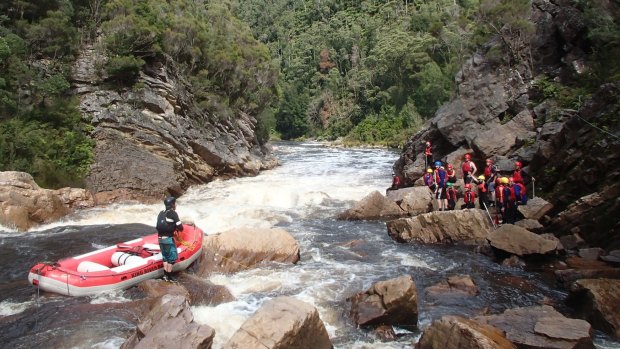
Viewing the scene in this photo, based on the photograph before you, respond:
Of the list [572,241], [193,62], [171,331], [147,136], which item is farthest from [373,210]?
[193,62]

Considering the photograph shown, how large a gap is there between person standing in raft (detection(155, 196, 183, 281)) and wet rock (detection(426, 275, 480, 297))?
5065 millimetres

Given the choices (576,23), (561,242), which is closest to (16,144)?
(561,242)

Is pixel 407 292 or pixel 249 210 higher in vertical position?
pixel 407 292

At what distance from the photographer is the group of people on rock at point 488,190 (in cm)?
1251

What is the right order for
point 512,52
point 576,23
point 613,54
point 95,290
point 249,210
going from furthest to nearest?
point 512,52
point 576,23
point 249,210
point 613,54
point 95,290

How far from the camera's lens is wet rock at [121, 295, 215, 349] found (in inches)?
220

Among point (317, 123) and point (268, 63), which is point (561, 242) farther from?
point (317, 123)

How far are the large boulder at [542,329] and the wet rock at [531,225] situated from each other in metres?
5.04

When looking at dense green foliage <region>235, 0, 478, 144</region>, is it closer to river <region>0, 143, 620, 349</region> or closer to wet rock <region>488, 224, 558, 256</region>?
river <region>0, 143, 620, 349</region>

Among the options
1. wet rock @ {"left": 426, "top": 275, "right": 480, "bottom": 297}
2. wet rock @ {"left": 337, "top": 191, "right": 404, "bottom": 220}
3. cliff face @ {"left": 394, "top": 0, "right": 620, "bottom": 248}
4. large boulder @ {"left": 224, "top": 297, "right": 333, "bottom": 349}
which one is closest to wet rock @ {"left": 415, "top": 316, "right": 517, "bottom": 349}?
large boulder @ {"left": 224, "top": 297, "right": 333, "bottom": 349}

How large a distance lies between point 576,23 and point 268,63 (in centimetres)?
2252

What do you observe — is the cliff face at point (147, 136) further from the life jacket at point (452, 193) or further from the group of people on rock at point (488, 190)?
the life jacket at point (452, 193)

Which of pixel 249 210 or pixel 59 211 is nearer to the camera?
pixel 59 211

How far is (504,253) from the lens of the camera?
10570 mm
